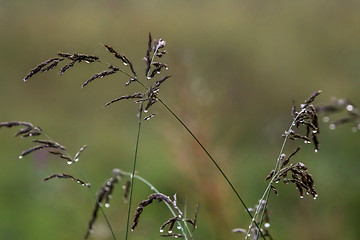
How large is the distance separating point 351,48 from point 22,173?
455 centimetres

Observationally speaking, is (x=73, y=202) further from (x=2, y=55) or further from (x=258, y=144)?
(x=2, y=55)

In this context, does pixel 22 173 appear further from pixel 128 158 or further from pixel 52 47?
pixel 52 47

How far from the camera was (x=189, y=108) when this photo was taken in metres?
3.83

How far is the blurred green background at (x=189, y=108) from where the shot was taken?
4.21m

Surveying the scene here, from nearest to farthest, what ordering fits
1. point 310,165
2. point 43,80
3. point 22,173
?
point 310,165, point 22,173, point 43,80

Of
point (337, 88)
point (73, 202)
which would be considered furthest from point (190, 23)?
point (73, 202)

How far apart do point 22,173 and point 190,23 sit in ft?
14.1

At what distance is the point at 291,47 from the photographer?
922 centimetres

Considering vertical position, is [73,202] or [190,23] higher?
[190,23]

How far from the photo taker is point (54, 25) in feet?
33.9

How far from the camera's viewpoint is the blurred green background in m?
4.21

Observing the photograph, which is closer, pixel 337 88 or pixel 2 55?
pixel 337 88

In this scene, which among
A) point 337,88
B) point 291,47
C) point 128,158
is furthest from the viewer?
point 291,47

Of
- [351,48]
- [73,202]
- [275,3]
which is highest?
[275,3]
